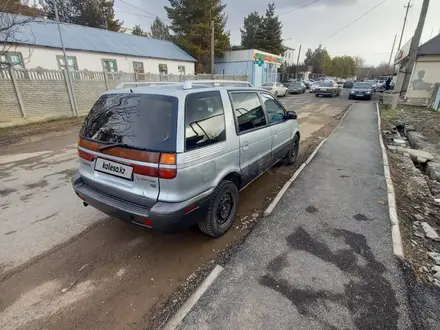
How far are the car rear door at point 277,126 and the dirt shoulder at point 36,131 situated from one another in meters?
7.80

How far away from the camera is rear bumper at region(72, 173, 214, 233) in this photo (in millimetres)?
2240

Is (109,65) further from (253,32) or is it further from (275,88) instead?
(253,32)

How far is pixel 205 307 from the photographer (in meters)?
2.07

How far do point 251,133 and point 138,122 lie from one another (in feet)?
5.31

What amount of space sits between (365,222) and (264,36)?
47.4 metres

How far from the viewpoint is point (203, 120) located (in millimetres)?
2539

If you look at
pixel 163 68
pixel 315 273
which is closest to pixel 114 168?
pixel 315 273

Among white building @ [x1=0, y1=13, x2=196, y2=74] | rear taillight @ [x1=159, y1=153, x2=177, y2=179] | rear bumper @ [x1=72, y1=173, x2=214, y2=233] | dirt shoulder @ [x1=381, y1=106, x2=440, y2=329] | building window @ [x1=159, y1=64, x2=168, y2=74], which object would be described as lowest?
dirt shoulder @ [x1=381, y1=106, x2=440, y2=329]

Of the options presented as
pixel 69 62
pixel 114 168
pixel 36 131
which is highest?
pixel 69 62

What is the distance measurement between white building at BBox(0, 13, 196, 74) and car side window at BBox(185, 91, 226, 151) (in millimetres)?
12532

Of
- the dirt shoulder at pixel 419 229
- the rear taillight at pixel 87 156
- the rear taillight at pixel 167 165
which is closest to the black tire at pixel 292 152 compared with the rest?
the dirt shoulder at pixel 419 229

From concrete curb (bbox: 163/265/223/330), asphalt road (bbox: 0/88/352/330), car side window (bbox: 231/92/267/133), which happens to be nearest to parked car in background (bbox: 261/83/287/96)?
car side window (bbox: 231/92/267/133)

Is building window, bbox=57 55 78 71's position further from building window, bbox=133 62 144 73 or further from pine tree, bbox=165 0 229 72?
pine tree, bbox=165 0 229 72

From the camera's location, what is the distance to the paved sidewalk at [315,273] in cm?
→ 198
